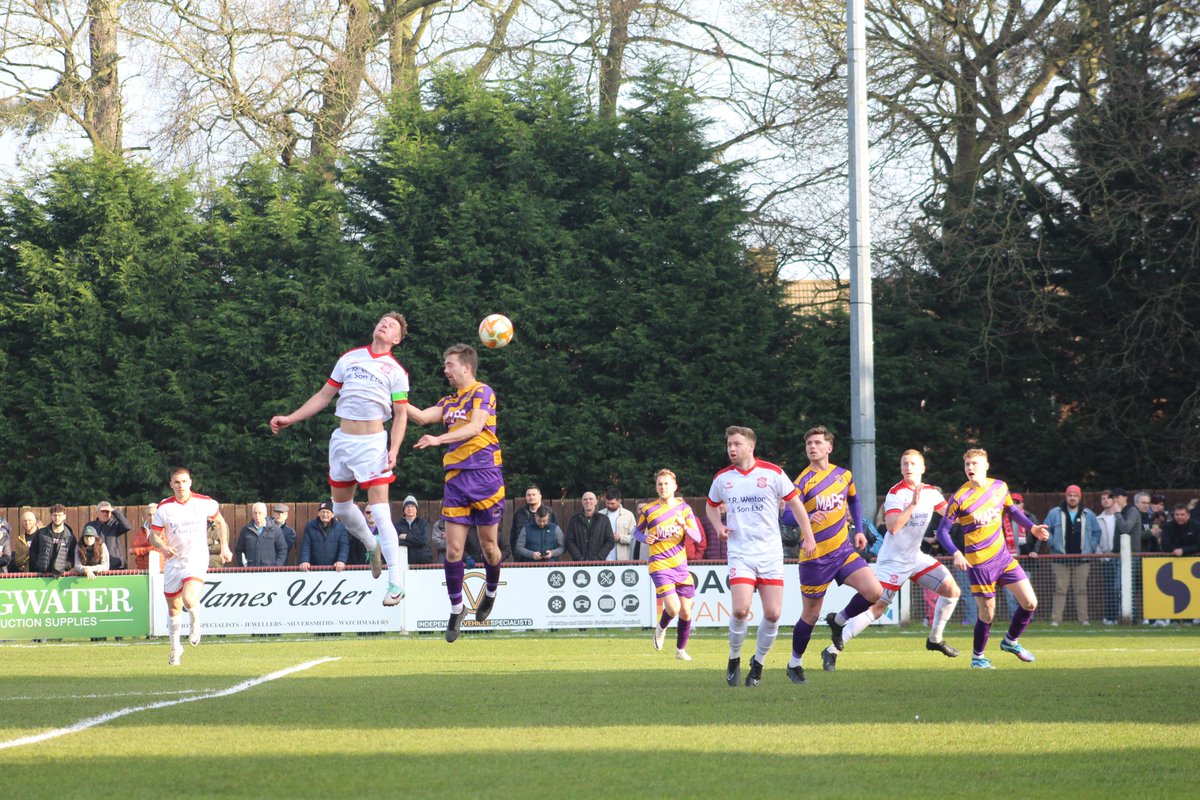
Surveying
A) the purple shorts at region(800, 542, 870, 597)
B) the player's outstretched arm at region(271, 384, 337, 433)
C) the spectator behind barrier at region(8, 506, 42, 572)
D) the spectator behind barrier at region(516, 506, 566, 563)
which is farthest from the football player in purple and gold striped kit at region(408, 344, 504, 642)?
the spectator behind barrier at region(8, 506, 42, 572)

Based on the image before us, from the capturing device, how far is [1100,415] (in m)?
26.9

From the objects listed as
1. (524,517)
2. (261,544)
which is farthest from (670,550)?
(261,544)

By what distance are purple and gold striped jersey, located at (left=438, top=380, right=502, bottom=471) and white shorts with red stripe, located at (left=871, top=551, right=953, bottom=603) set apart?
540 cm

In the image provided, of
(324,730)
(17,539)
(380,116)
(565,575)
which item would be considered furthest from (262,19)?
(324,730)

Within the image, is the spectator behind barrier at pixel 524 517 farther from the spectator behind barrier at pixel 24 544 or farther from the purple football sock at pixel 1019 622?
the purple football sock at pixel 1019 622

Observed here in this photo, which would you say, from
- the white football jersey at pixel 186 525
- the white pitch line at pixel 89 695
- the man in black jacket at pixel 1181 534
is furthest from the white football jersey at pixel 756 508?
the man in black jacket at pixel 1181 534

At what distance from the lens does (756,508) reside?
1228cm

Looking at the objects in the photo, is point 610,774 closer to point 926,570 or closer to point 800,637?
point 800,637

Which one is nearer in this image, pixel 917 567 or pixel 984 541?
pixel 984 541

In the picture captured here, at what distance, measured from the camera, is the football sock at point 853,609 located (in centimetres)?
1366

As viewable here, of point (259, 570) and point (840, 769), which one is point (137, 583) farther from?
point (840, 769)

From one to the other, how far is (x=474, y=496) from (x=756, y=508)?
2.36 m

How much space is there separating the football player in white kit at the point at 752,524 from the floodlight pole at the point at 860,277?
929 centimetres

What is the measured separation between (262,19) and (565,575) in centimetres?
1397
